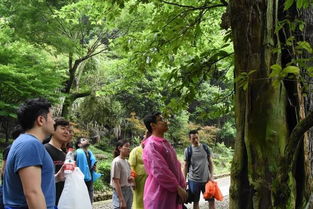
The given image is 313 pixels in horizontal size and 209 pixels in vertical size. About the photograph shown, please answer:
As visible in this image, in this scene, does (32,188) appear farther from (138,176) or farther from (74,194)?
(138,176)

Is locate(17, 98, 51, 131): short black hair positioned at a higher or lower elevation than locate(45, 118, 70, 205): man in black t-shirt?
higher

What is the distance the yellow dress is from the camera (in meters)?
4.71

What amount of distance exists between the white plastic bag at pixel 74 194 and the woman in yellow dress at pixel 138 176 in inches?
75.0

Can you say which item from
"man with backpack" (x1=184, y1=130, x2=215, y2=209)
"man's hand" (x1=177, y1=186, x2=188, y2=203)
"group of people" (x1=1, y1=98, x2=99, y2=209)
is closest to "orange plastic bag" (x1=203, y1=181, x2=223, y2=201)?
"man with backpack" (x1=184, y1=130, x2=215, y2=209)

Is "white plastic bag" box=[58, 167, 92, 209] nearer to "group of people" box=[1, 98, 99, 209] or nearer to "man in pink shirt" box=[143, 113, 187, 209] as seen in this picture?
"group of people" box=[1, 98, 99, 209]

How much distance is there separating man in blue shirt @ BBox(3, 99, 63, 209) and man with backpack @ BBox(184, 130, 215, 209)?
406cm

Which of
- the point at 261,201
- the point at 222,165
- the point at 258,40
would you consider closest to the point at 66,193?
the point at 261,201

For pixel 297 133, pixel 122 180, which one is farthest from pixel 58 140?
pixel 297 133

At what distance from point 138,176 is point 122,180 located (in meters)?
0.29

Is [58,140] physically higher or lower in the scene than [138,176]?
higher

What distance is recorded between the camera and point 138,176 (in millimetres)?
4785

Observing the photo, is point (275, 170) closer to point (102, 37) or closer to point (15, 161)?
point (15, 161)

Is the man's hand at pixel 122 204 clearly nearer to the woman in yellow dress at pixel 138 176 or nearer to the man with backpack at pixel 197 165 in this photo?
the woman in yellow dress at pixel 138 176

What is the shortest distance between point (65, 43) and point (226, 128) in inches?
559
